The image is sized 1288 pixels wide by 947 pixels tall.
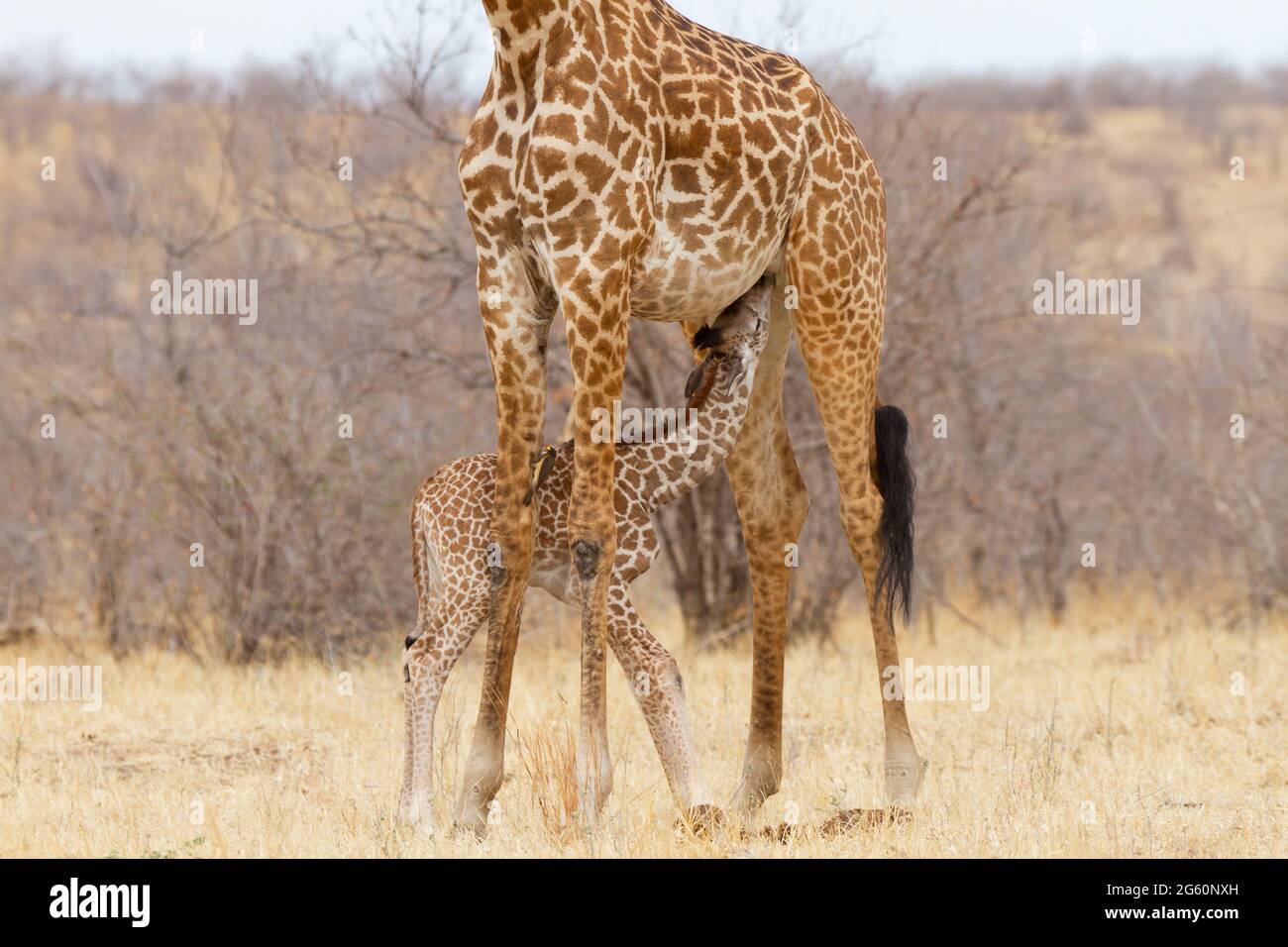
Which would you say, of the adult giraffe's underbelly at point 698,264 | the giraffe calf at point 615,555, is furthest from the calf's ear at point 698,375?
the adult giraffe's underbelly at point 698,264

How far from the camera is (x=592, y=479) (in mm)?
4930

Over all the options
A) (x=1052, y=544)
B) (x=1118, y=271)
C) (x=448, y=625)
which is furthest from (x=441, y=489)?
(x=1118, y=271)

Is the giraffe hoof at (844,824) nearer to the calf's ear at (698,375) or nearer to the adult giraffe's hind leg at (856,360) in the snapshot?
the adult giraffe's hind leg at (856,360)

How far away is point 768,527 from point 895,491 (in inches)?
20.2

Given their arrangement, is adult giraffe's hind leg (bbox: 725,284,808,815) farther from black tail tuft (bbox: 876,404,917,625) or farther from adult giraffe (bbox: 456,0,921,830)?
black tail tuft (bbox: 876,404,917,625)

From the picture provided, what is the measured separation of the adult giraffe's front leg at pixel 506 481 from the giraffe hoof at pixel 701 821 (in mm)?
645

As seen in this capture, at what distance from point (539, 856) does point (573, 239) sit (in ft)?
6.34

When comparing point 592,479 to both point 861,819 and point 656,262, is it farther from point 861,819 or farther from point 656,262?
point 861,819

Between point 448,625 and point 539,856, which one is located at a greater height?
point 448,625

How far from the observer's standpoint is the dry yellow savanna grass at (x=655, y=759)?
5156 mm

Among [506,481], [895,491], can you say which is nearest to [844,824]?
[895,491]

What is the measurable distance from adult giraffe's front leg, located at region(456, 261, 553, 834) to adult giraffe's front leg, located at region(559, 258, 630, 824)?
0.90 ft

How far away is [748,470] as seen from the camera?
20.1 ft

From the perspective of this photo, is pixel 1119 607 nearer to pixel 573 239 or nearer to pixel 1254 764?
pixel 1254 764
